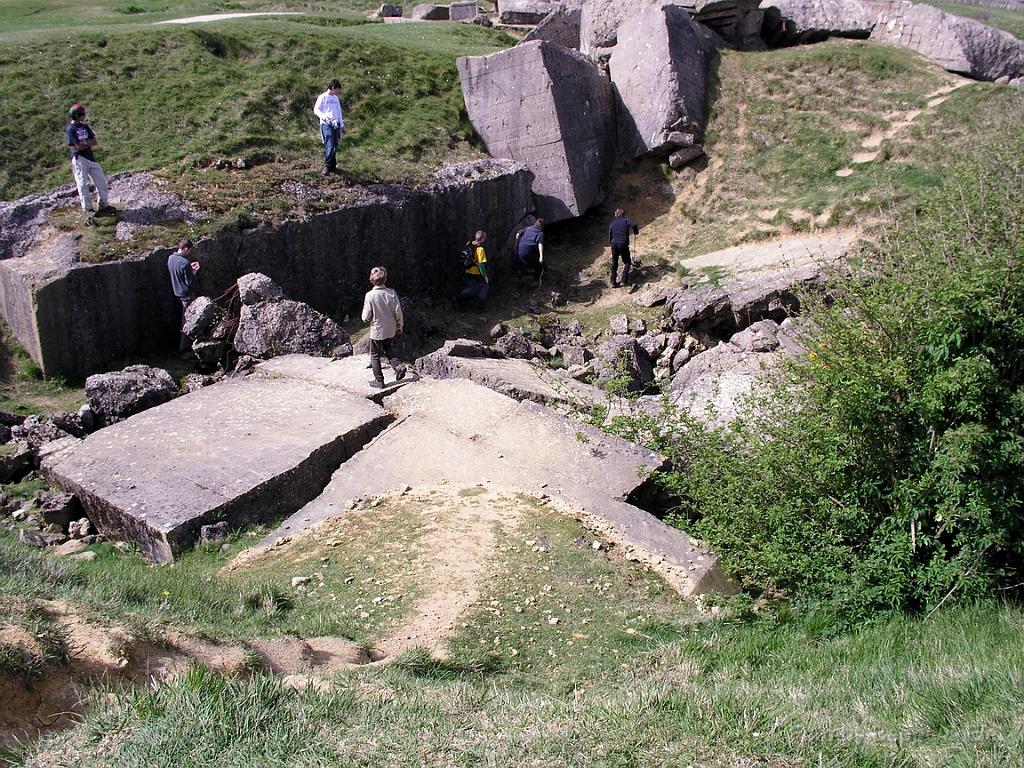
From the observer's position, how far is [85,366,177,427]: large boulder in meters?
9.28

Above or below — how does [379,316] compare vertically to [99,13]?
below

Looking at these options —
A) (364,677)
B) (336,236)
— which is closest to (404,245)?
(336,236)

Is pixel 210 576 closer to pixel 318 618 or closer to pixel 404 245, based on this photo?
pixel 318 618

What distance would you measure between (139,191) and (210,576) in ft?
24.9

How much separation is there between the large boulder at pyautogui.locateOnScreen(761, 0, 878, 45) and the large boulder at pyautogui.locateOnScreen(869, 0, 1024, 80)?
55 cm

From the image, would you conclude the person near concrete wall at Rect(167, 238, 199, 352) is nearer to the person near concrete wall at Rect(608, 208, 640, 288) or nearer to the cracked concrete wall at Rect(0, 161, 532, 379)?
the cracked concrete wall at Rect(0, 161, 532, 379)

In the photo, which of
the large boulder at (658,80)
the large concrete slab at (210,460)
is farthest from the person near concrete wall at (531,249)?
the large concrete slab at (210,460)

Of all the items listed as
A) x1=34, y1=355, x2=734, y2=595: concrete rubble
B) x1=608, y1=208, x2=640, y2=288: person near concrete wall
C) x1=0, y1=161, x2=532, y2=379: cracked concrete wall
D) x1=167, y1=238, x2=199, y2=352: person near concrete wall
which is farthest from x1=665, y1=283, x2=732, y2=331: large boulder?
x1=167, y1=238, x2=199, y2=352: person near concrete wall

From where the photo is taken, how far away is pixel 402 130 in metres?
15.7

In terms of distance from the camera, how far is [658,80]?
1748 cm

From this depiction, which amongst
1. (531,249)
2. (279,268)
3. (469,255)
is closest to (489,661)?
(279,268)

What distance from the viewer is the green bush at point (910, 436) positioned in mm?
5160

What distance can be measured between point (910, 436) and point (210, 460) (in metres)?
5.82

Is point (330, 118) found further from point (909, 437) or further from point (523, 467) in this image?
point (909, 437)
